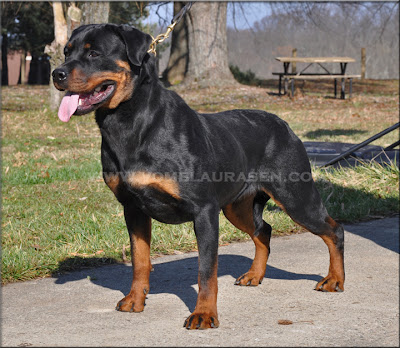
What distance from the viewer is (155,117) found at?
3.50 metres

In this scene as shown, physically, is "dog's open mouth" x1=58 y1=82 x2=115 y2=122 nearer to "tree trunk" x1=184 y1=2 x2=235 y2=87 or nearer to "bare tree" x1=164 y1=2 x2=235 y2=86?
"bare tree" x1=164 y1=2 x2=235 y2=86

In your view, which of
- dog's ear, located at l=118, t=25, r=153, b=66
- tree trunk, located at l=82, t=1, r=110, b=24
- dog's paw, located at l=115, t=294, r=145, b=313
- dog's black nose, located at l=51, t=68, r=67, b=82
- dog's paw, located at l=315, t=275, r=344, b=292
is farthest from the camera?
tree trunk, located at l=82, t=1, r=110, b=24

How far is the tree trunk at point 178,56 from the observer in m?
23.1

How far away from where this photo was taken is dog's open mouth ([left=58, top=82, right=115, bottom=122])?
334 centimetres

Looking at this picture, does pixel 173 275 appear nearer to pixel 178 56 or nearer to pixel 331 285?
pixel 331 285

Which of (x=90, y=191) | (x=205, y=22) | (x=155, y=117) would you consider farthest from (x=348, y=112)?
(x=155, y=117)

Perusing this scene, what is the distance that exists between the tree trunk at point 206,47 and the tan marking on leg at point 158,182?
17182 millimetres

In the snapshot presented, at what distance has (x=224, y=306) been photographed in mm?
3867


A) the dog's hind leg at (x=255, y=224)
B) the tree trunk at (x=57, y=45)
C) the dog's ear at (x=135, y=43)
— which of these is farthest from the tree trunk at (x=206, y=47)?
the dog's ear at (x=135, y=43)

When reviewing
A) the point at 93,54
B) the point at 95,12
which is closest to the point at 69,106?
the point at 93,54

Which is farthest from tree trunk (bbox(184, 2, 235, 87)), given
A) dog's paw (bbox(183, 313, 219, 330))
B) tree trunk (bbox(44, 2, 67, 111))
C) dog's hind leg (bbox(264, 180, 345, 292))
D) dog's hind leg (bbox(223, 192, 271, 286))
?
dog's paw (bbox(183, 313, 219, 330))

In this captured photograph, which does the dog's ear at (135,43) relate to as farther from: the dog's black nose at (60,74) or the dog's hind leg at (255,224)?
the dog's hind leg at (255,224)

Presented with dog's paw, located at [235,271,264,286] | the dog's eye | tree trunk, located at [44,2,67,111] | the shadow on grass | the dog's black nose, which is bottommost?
dog's paw, located at [235,271,264,286]

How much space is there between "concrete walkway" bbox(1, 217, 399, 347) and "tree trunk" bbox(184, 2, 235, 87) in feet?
51.8
